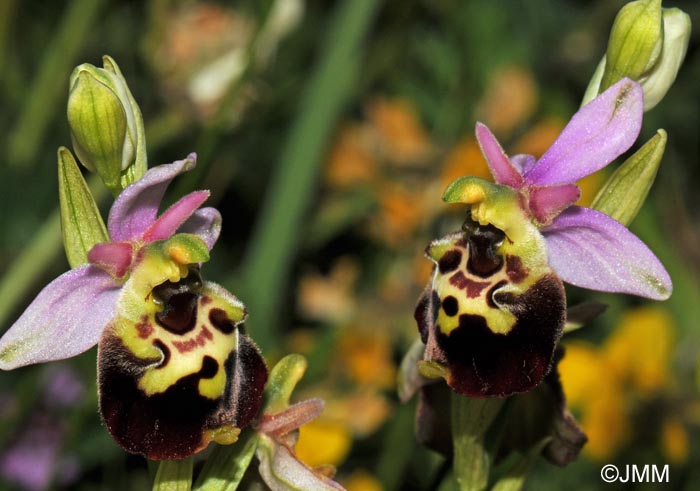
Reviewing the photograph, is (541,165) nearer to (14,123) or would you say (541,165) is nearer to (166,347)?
(166,347)

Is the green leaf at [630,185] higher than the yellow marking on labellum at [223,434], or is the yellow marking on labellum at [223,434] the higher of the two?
the green leaf at [630,185]

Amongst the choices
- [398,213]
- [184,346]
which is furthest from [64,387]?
[184,346]

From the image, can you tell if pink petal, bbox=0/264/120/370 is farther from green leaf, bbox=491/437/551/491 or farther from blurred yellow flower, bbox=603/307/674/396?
blurred yellow flower, bbox=603/307/674/396

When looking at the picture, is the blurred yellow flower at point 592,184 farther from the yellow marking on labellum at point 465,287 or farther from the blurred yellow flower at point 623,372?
the yellow marking on labellum at point 465,287

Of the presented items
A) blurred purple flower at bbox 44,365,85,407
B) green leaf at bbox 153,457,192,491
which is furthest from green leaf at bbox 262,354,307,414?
blurred purple flower at bbox 44,365,85,407

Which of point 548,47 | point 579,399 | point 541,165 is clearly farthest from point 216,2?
point 541,165

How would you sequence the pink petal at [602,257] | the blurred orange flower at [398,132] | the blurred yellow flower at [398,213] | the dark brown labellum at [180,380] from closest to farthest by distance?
the dark brown labellum at [180,380] → the pink petal at [602,257] → the blurred yellow flower at [398,213] → the blurred orange flower at [398,132]

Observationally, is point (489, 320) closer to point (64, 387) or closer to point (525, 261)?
point (525, 261)

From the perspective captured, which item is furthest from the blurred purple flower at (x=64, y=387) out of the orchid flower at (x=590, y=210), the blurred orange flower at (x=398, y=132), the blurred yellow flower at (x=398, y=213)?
the orchid flower at (x=590, y=210)
